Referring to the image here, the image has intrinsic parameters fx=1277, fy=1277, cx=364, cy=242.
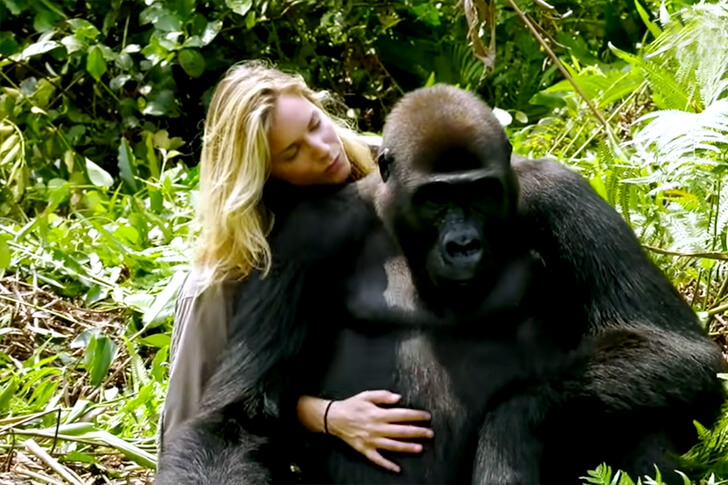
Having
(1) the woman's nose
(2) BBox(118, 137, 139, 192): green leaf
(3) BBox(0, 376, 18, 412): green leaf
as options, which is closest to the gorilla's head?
(1) the woman's nose

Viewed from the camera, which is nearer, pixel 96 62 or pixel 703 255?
pixel 703 255

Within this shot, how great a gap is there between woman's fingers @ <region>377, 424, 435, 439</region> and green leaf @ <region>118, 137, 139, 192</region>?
2991 millimetres

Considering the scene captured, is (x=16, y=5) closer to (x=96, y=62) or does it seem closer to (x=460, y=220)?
(x=96, y=62)

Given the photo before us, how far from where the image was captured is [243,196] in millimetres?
3334

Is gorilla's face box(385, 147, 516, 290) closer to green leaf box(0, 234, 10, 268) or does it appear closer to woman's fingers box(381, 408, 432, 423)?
woman's fingers box(381, 408, 432, 423)

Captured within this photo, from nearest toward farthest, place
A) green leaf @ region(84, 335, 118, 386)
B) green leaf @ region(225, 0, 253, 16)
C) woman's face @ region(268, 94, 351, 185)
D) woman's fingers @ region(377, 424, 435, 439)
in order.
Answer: woman's fingers @ region(377, 424, 435, 439) → woman's face @ region(268, 94, 351, 185) → green leaf @ region(84, 335, 118, 386) → green leaf @ region(225, 0, 253, 16)

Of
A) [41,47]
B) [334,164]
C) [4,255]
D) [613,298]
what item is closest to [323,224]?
[334,164]

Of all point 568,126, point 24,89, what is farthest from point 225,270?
point 24,89

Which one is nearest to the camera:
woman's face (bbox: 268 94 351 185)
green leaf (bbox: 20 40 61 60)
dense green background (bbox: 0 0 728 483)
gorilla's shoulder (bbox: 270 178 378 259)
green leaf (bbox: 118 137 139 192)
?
gorilla's shoulder (bbox: 270 178 378 259)

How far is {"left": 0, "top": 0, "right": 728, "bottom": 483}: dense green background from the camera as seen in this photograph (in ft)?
12.2

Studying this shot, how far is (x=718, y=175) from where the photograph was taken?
344 centimetres

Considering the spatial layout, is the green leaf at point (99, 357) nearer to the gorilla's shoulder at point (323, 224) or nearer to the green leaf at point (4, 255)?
the green leaf at point (4, 255)

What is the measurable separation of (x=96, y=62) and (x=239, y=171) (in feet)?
9.87

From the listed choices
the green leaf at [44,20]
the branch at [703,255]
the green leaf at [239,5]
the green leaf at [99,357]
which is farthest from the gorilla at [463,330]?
the green leaf at [44,20]
